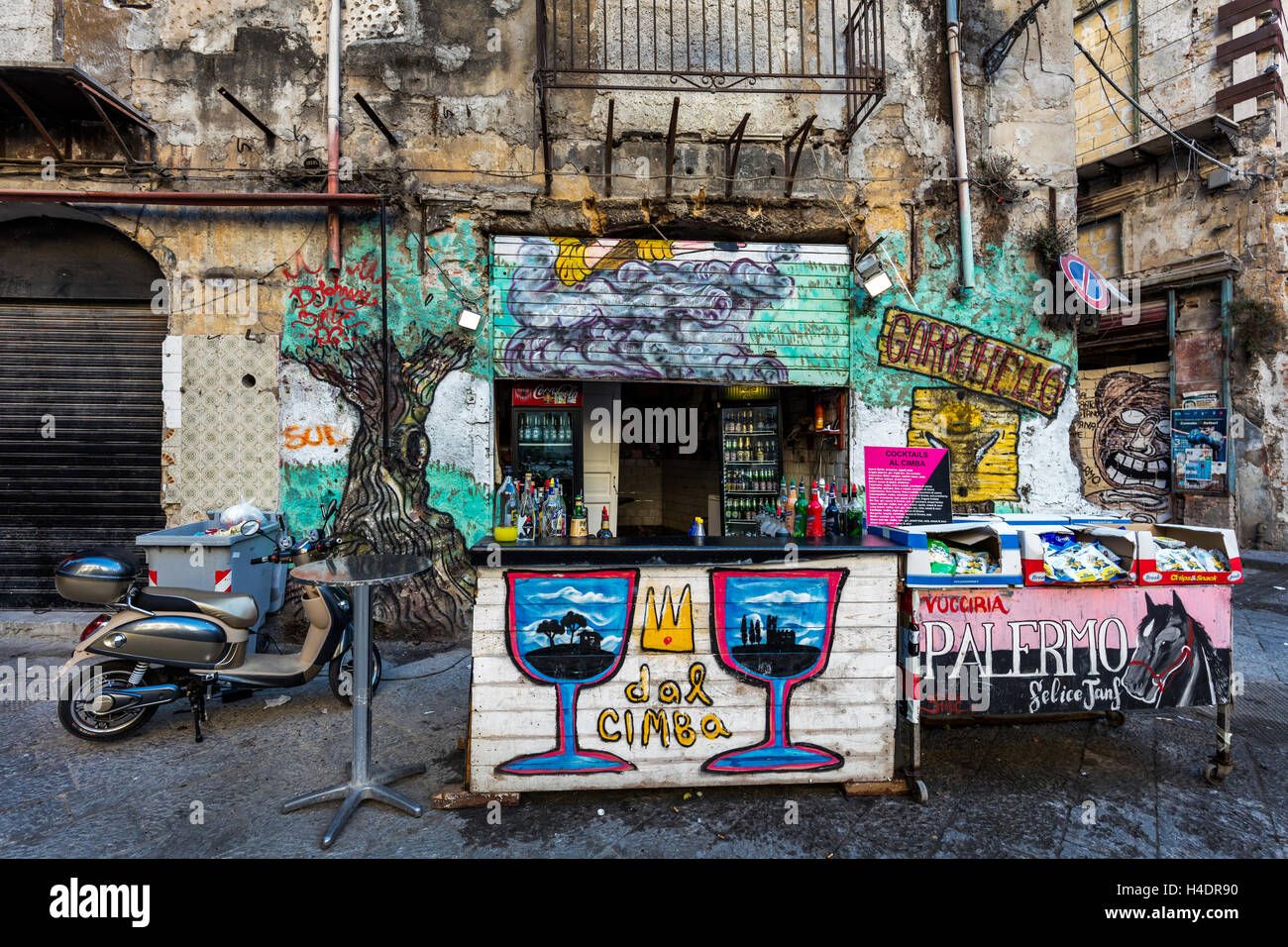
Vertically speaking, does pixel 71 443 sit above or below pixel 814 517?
above

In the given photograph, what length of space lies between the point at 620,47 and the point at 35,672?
25.9 ft

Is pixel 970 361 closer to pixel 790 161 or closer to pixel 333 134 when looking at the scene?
pixel 790 161

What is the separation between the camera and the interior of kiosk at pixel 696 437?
7438 mm

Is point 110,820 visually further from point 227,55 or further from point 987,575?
point 227,55

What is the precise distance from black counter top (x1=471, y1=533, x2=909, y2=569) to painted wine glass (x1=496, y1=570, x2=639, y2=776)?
0.23ft

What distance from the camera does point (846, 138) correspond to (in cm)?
689

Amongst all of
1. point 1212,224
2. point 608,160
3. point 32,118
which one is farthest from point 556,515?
point 1212,224

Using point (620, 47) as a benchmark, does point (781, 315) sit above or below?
below

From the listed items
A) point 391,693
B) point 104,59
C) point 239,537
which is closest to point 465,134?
point 104,59

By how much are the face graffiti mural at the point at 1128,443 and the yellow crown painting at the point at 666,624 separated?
10646 millimetres

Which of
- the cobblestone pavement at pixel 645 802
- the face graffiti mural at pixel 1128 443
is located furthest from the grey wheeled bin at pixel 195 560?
the face graffiti mural at pixel 1128 443

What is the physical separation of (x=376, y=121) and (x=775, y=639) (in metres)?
6.17

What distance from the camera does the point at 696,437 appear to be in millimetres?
10188

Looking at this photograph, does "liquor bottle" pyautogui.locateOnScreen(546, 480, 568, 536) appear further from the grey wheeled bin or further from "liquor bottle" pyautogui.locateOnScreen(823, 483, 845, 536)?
the grey wheeled bin
